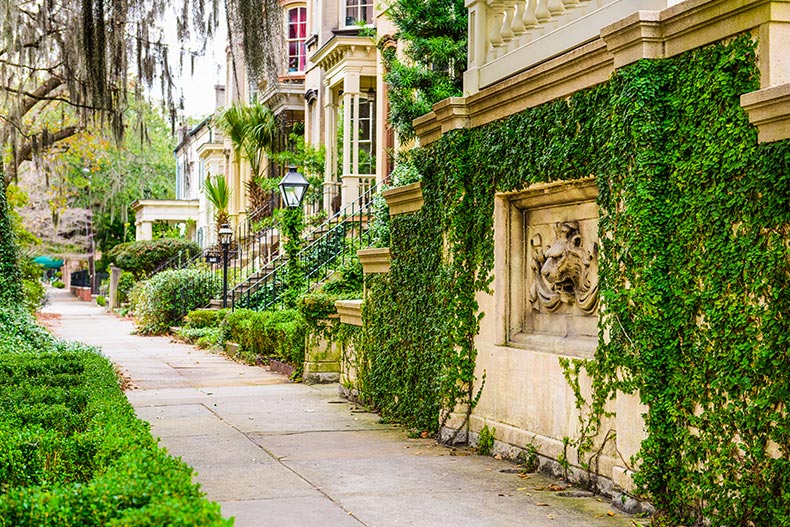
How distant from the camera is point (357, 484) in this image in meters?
7.61

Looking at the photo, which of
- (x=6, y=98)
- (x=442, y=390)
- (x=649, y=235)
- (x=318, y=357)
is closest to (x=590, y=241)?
(x=649, y=235)

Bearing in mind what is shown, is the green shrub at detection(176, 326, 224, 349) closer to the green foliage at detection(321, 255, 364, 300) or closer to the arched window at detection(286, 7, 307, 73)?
the green foliage at detection(321, 255, 364, 300)

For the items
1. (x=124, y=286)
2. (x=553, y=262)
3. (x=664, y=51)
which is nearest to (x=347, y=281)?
(x=553, y=262)

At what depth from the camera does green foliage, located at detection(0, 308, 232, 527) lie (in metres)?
4.00

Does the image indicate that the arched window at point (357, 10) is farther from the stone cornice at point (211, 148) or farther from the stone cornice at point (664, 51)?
the stone cornice at point (664, 51)

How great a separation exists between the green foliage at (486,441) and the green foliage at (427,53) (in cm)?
888

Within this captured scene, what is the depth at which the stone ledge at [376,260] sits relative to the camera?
11297 millimetres

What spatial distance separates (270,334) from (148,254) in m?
22.5

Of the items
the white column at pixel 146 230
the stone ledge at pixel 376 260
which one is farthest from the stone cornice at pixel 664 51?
the white column at pixel 146 230

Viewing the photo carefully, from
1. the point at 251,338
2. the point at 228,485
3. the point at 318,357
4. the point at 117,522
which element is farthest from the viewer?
the point at 251,338

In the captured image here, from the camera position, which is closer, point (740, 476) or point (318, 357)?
point (740, 476)

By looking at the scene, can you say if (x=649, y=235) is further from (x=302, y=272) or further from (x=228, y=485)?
(x=302, y=272)

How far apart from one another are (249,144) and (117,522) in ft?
96.5

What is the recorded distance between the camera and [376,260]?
1152 centimetres
